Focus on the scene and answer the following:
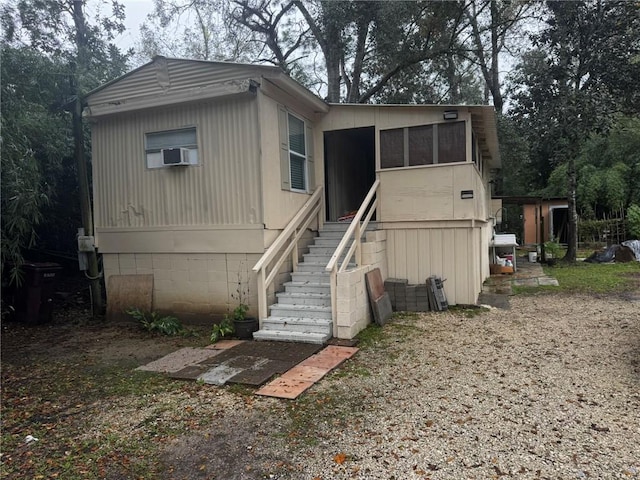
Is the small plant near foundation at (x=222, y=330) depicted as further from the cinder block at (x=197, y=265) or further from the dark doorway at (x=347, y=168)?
the dark doorway at (x=347, y=168)

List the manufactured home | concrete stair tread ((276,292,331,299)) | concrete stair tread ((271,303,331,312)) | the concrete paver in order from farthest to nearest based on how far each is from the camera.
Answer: the manufactured home → concrete stair tread ((276,292,331,299)) → concrete stair tread ((271,303,331,312)) → the concrete paver

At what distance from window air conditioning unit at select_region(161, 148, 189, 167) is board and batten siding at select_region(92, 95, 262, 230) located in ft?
0.51

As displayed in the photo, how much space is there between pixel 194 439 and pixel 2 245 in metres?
4.22

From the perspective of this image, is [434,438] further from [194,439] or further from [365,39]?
[365,39]

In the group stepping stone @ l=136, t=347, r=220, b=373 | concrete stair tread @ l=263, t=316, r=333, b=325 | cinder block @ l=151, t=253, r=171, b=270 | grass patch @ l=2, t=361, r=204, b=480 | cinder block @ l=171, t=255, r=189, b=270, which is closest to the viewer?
grass patch @ l=2, t=361, r=204, b=480

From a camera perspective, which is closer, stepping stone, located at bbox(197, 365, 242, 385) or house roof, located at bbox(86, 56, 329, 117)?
stepping stone, located at bbox(197, 365, 242, 385)

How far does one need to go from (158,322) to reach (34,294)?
2.36 m

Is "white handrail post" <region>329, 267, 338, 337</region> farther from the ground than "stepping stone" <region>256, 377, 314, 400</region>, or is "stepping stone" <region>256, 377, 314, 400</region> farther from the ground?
"white handrail post" <region>329, 267, 338, 337</region>

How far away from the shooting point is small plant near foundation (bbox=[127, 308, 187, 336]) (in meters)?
6.00

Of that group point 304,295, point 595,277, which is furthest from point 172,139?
point 595,277

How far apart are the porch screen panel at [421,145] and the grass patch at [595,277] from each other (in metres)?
3.98

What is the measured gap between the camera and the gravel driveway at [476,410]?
100 inches

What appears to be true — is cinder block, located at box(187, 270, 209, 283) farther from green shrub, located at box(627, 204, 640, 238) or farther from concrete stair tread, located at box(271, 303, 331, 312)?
green shrub, located at box(627, 204, 640, 238)

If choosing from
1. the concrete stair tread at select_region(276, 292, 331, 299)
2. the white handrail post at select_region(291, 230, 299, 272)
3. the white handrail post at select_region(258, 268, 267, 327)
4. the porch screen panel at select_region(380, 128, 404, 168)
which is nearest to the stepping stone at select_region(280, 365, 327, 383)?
the white handrail post at select_region(258, 268, 267, 327)
